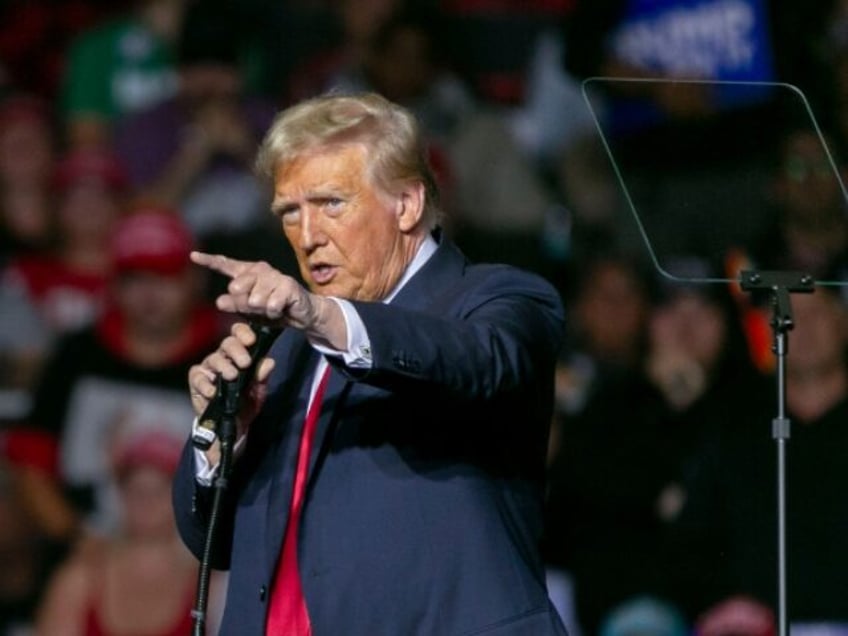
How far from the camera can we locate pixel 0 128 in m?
8.09

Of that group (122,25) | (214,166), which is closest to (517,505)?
(214,166)

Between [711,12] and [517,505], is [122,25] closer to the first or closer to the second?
[711,12]

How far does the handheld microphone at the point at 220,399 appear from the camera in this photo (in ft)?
12.1

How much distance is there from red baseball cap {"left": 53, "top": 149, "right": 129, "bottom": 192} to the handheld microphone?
164 inches

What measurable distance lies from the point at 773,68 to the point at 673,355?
907mm

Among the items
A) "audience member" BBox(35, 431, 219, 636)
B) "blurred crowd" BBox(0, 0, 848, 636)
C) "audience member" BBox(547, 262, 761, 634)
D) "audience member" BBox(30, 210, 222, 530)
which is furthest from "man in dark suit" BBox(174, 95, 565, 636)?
"audience member" BBox(30, 210, 222, 530)

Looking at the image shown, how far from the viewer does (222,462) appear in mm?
3740

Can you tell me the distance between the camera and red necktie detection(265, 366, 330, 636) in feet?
12.3

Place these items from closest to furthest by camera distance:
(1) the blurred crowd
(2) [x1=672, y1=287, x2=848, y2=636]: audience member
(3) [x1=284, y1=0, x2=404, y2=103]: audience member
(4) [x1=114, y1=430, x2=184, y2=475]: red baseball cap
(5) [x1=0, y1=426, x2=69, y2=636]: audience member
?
(2) [x1=672, y1=287, x2=848, y2=636]: audience member < (1) the blurred crowd < (4) [x1=114, y1=430, x2=184, y2=475]: red baseball cap < (5) [x1=0, y1=426, x2=69, y2=636]: audience member < (3) [x1=284, y1=0, x2=404, y2=103]: audience member

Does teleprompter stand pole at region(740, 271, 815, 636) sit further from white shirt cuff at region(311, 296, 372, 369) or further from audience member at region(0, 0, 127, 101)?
audience member at region(0, 0, 127, 101)

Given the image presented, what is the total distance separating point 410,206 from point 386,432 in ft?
1.29

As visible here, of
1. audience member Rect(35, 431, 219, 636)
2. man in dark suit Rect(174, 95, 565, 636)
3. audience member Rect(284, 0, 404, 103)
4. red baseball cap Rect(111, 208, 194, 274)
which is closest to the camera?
man in dark suit Rect(174, 95, 565, 636)

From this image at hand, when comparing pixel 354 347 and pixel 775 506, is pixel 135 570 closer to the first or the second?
pixel 775 506

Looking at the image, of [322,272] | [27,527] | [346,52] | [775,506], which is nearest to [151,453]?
[27,527]
